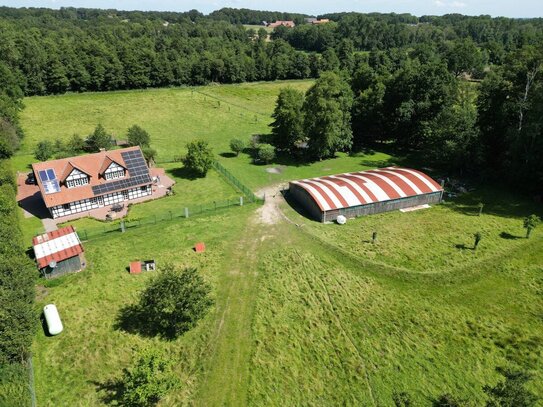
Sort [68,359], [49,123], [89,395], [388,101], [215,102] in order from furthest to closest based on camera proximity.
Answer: [215,102]
[49,123]
[388,101]
[68,359]
[89,395]

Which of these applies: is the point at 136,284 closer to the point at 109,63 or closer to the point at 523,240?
the point at 523,240

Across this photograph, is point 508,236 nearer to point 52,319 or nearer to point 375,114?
point 375,114

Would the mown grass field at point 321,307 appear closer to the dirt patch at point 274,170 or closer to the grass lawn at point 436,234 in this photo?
the grass lawn at point 436,234

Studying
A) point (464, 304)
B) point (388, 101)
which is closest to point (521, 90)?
point (388, 101)

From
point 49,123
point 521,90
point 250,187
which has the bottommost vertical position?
point 250,187

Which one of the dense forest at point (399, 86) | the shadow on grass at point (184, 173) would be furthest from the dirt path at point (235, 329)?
the dense forest at point (399, 86)
